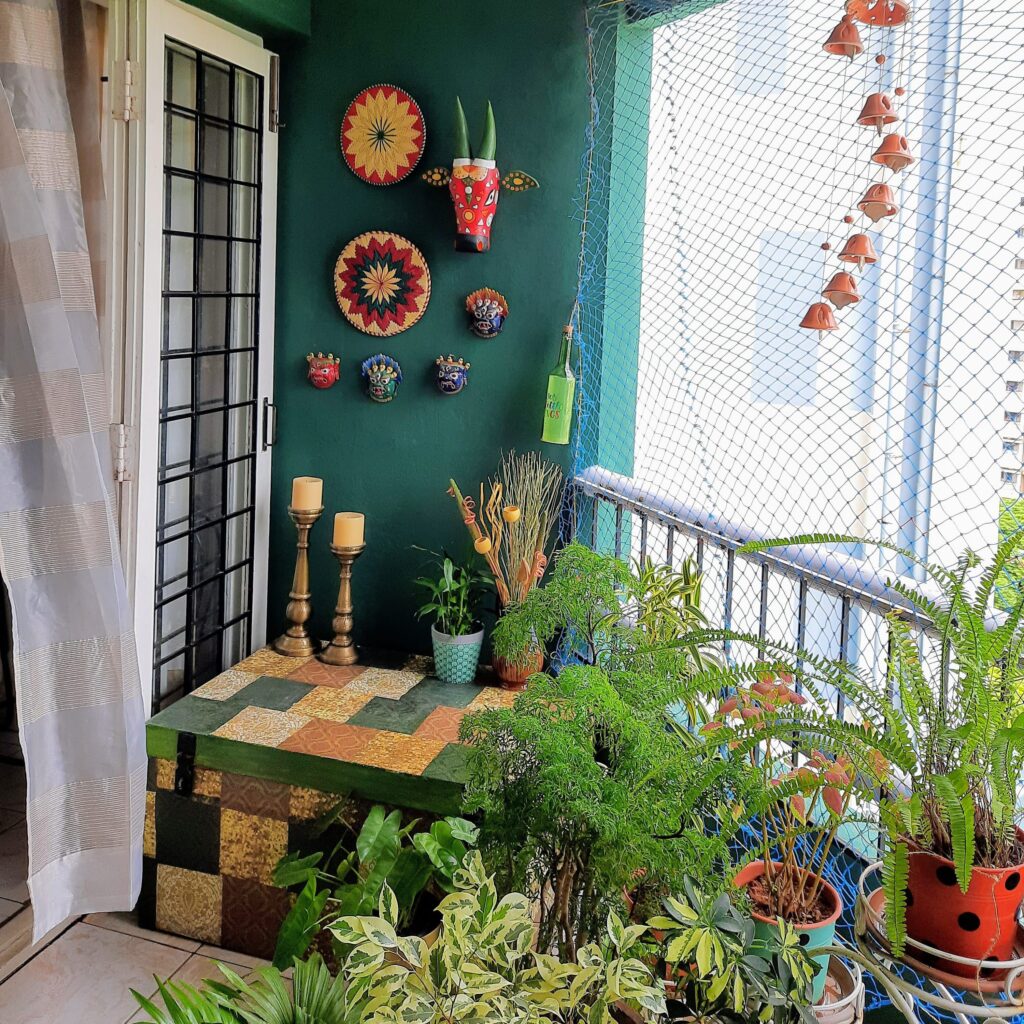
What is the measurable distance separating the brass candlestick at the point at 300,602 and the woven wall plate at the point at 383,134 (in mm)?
1031

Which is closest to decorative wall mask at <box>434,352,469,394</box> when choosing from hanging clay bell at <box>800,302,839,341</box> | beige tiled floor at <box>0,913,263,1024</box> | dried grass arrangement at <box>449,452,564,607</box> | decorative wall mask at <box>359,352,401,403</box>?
decorative wall mask at <box>359,352,401,403</box>

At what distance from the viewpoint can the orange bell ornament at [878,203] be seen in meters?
2.02

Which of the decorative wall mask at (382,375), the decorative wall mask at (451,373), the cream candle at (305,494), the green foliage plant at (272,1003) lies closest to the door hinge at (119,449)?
the cream candle at (305,494)

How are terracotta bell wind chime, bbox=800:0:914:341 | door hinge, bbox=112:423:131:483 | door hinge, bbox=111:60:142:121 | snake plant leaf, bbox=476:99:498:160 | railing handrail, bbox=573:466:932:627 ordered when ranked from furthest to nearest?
snake plant leaf, bbox=476:99:498:160 < door hinge, bbox=112:423:131:483 < door hinge, bbox=111:60:142:121 < terracotta bell wind chime, bbox=800:0:914:341 < railing handrail, bbox=573:466:932:627

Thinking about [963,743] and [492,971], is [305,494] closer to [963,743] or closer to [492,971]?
[492,971]

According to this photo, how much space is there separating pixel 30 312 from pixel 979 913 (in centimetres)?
208

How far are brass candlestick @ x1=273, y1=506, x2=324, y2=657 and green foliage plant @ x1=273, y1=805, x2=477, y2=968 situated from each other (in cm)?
101

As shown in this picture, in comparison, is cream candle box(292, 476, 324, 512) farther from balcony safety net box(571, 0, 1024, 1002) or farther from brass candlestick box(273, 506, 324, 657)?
balcony safety net box(571, 0, 1024, 1002)

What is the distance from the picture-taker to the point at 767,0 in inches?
101

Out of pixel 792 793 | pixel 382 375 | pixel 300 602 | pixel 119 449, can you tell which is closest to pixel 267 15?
pixel 382 375

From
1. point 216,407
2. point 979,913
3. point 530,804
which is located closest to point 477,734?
point 530,804

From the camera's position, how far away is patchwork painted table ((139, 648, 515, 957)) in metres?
2.54

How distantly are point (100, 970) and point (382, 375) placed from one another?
1768mm

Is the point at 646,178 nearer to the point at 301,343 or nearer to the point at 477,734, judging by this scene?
the point at 301,343
